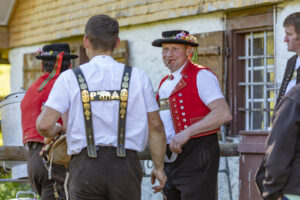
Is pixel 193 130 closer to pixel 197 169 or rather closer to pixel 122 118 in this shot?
pixel 197 169

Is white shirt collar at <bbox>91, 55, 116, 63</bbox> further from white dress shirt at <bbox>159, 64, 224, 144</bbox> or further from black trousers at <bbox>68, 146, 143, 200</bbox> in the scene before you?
white dress shirt at <bbox>159, 64, 224, 144</bbox>

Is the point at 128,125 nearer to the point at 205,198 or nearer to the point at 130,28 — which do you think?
the point at 205,198

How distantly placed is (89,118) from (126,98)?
8.9 inches

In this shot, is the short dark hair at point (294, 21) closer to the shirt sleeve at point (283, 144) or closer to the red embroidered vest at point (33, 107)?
the shirt sleeve at point (283, 144)

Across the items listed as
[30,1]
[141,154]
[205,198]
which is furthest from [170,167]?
[30,1]

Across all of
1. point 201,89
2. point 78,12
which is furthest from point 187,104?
point 78,12

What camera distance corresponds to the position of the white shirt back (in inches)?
145

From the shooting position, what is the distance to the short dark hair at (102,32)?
3.74 metres

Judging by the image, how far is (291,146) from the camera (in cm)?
315

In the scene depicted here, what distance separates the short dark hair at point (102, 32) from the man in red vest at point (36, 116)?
1377 millimetres

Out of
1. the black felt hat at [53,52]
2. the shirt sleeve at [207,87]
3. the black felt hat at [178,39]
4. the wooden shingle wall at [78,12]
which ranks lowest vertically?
the shirt sleeve at [207,87]

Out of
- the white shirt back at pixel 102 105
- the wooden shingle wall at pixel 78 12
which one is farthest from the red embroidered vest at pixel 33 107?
the wooden shingle wall at pixel 78 12

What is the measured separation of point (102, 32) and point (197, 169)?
139 cm

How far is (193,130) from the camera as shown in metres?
4.57
